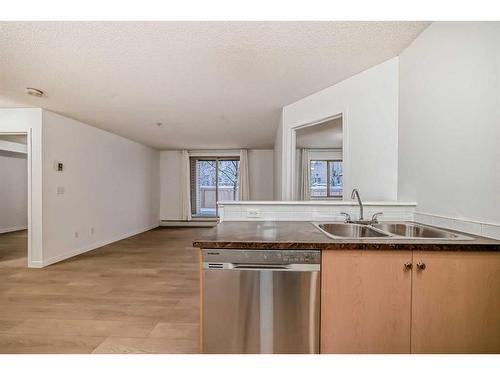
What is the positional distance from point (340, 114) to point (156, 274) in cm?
302

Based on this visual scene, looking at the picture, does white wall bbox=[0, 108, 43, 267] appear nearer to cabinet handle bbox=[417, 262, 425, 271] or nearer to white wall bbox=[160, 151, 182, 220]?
white wall bbox=[160, 151, 182, 220]

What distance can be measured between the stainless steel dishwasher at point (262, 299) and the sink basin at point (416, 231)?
0.85m

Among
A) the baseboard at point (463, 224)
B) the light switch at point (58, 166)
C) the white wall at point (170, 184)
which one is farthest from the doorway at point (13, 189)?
the baseboard at point (463, 224)

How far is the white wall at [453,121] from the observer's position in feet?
4.52

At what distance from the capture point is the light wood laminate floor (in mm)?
1899

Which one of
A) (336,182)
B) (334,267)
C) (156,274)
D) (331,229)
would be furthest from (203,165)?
(334,267)

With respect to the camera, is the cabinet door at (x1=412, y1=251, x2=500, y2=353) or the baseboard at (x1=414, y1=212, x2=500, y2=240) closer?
the cabinet door at (x1=412, y1=251, x2=500, y2=353)

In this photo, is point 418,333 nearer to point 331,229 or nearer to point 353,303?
point 353,303

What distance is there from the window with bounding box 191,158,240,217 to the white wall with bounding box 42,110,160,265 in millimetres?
1516

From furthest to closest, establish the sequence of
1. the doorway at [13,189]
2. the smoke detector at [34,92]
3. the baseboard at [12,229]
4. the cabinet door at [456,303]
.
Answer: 1. the baseboard at [12,229]
2. the doorway at [13,189]
3. the smoke detector at [34,92]
4. the cabinet door at [456,303]

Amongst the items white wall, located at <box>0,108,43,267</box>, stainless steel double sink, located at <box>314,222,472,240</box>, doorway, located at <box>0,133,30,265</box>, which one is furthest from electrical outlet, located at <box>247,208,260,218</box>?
doorway, located at <box>0,133,30,265</box>

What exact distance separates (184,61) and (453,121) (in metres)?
2.11

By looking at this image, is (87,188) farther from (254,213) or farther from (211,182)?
(254,213)

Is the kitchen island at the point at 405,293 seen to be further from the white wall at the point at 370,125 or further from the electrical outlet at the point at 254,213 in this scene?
the white wall at the point at 370,125
